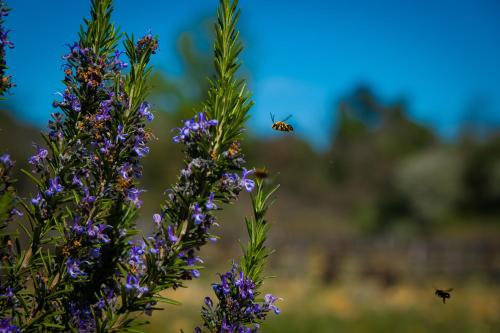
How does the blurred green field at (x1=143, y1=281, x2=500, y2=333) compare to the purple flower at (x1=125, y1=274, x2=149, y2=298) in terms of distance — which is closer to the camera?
the purple flower at (x1=125, y1=274, x2=149, y2=298)

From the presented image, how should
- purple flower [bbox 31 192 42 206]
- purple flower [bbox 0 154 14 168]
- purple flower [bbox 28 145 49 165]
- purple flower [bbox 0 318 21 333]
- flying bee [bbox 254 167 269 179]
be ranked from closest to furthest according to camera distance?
1. purple flower [bbox 0 318 21 333]
2. purple flower [bbox 0 154 14 168]
3. purple flower [bbox 31 192 42 206]
4. purple flower [bbox 28 145 49 165]
5. flying bee [bbox 254 167 269 179]

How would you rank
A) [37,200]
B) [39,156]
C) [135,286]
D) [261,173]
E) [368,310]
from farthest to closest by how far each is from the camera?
1. [368,310]
2. [261,173]
3. [39,156]
4. [37,200]
5. [135,286]

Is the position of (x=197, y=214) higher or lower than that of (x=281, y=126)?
lower

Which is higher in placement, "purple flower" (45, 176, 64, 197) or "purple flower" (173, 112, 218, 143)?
"purple flower" (173, 112, 218, 143)

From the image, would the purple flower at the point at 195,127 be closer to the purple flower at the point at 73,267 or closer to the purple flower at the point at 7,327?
the purple flower at the point at 73,267

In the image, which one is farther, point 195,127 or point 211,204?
point 195,127

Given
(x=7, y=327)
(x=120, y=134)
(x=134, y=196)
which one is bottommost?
(x=7, y=327)

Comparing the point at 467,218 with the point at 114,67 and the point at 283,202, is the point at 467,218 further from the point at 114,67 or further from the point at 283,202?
the point at 114,67

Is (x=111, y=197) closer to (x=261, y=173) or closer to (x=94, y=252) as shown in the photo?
(x=94, y=252)

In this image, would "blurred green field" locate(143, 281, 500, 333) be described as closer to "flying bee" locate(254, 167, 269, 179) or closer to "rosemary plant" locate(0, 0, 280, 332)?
"flying bee" locate(254, 167, 269, 179)

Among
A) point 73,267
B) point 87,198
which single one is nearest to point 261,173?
point 87,198

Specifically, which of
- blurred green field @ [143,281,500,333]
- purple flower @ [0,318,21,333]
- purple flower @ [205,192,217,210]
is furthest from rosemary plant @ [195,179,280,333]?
blurred green field @ [143,281,500,333]
